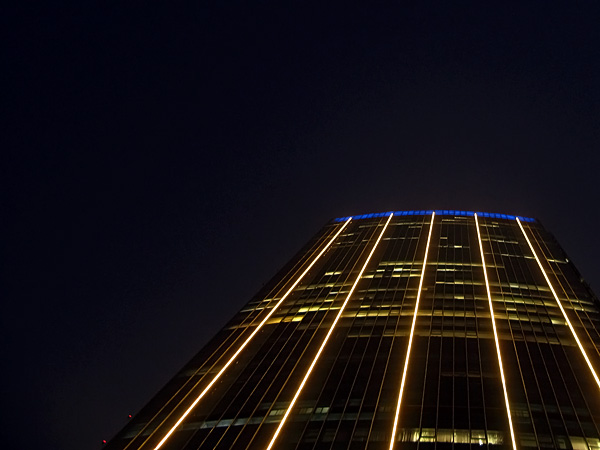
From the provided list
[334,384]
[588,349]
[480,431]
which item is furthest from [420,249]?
[480,431]

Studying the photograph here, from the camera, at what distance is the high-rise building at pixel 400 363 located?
91.6ft

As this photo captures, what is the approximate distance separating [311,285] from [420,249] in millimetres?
12597

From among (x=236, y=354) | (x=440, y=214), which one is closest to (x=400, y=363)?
(x=236, y=354)

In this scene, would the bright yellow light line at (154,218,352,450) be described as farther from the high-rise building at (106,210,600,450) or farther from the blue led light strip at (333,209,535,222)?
the blue led light strip at (333,209,535,222)

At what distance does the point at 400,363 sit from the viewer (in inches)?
1336

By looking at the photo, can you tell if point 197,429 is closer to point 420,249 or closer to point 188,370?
point 188,370

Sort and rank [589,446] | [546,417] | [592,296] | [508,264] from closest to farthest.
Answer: [589,446] < [546,417] < [592,296] < [508,264]

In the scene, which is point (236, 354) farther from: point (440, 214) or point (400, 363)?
point (440, 214)

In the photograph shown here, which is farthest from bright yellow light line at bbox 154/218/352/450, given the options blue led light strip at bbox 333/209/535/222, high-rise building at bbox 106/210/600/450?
blue led light strip at bbox 333/209/535/222

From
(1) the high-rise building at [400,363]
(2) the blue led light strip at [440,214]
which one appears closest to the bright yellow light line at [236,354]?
(1) the high-rise building at [400,363]

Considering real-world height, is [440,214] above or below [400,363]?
above

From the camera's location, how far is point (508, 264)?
51719 millimetres

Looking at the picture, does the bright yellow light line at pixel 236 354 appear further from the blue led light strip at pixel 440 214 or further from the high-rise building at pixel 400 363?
the blue led light strip at pixel 440 214

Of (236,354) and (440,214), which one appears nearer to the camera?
(236,354)
